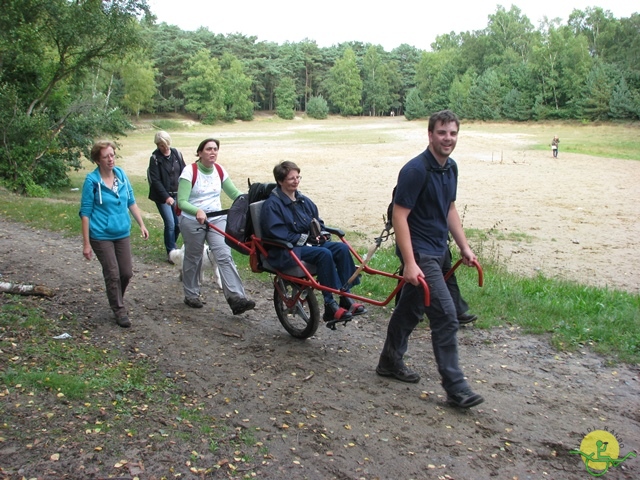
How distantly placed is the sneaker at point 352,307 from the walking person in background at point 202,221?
4.12 ft

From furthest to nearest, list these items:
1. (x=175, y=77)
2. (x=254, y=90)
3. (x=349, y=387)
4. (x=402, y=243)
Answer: (x=254, y=90) → (x=175, y=77) → (x=349, y=387) → (x=402, y=243)

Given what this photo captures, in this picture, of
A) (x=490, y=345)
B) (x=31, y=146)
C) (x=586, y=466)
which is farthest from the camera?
(x=31, y=146)

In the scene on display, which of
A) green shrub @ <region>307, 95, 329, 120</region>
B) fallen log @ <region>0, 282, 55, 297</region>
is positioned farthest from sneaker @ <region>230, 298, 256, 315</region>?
green shrub @ <region>307, 95, 329, 120</region>

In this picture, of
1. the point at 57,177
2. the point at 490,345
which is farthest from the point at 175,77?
the point at 490,345

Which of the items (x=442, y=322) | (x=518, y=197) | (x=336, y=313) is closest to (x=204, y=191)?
(x=336, y=313)

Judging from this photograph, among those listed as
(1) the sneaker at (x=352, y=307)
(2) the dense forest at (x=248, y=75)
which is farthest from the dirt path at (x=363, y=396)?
(2) the dense forest at (x=248, y=75)

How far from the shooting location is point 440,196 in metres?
4.42

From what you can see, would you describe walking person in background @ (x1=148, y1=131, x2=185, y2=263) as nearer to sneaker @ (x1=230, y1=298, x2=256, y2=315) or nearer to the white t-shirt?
the white t-shirt

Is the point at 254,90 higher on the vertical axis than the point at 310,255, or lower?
Result: higher

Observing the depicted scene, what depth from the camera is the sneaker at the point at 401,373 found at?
16.0ft

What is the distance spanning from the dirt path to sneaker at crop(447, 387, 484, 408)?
89mm

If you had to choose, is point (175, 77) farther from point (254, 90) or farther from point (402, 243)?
point (402, 243)

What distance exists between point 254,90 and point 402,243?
112 meters

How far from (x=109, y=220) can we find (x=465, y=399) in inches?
142
